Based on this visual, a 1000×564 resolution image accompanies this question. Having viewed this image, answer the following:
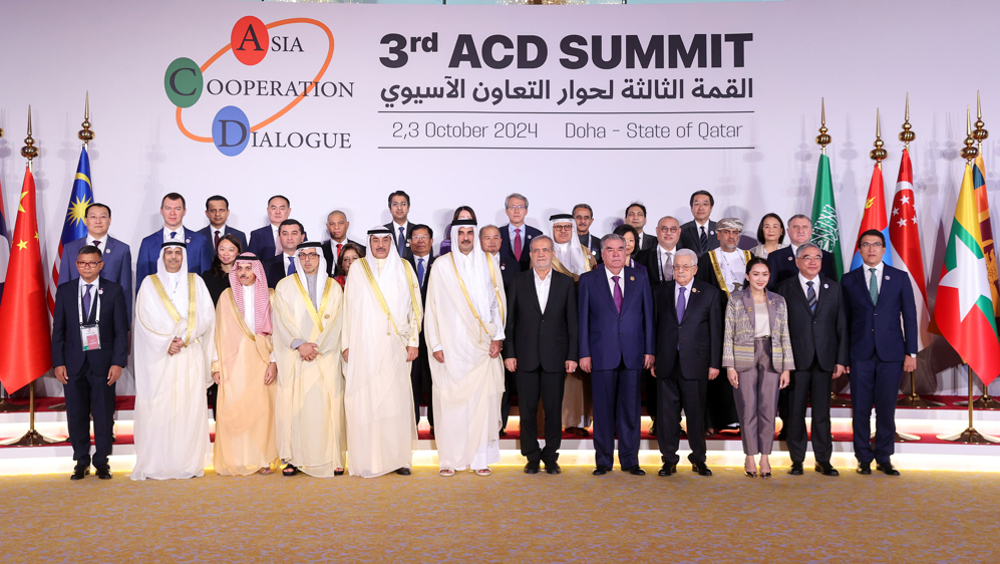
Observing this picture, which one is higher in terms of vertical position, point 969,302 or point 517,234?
point 517,234

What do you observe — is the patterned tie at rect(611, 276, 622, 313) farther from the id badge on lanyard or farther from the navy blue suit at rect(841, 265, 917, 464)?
the id badge on lanyard

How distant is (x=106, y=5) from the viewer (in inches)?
264

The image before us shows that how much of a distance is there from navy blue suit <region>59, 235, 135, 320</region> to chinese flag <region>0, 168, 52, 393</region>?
0.23 m

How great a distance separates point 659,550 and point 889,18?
18.0ft

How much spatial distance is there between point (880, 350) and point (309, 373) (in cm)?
348

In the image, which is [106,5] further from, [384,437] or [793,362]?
[793,362]

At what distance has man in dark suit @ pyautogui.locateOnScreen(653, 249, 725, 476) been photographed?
473cm

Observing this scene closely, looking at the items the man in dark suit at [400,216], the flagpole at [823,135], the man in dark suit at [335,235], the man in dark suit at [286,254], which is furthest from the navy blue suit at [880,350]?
the man in dark suit at [286,254]

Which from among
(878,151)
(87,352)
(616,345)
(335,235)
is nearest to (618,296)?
(616,345)

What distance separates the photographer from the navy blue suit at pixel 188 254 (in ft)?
18.3

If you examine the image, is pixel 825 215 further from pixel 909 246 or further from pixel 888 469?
pixel 888 469

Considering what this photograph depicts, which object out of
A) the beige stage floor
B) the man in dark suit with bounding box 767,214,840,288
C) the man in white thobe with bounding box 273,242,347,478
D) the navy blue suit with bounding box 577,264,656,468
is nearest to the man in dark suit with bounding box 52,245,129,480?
the beige stage floor

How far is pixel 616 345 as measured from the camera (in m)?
4.76

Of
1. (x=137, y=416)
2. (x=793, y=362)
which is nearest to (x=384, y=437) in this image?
(x=137, y=416)
